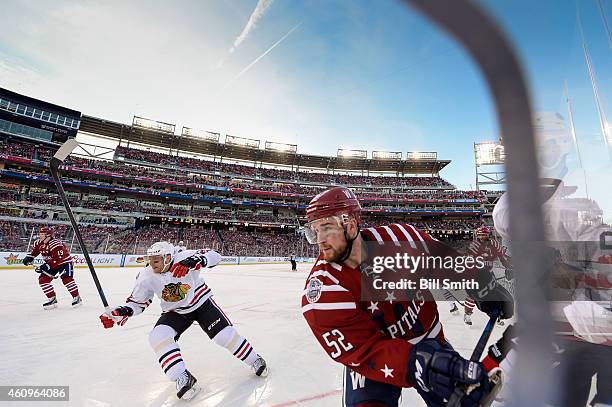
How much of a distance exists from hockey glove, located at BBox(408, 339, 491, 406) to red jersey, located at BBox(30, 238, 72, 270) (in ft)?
31.0

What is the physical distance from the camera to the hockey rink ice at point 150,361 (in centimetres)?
313

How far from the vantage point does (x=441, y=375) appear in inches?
54.0

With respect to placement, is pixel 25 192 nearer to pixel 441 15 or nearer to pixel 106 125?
pixel 106 125

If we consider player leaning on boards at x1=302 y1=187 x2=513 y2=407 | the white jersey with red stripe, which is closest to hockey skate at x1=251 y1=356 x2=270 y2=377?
the white jersey with red stripe

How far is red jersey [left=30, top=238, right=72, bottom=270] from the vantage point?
7777mm

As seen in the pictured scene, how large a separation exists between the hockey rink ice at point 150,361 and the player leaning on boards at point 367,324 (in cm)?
131

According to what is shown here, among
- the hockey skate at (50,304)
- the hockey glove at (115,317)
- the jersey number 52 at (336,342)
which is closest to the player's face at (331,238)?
the jersey number 52 at (336,342)

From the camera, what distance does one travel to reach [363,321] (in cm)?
178

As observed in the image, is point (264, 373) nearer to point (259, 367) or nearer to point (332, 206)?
point (259, 367)

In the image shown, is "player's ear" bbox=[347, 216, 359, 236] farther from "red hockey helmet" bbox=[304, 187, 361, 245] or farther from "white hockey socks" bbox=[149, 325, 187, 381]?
"white hockey socks" bbox=[149, 325, 187, 381]

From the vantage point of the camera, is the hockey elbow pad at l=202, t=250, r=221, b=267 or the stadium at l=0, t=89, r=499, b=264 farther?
the stadium at l=0, t=89, r=499, b=264

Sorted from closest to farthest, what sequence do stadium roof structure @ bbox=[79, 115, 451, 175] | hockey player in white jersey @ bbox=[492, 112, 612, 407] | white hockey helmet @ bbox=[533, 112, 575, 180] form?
white hockey helmet @ bbox=[533, 112, 575, 180]
hockey player in white jersey @ bbox=[492, 112, 612, 407]
stadium roof structure @ bbox=[79, 115, 451, 175]

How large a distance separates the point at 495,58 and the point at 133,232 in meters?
36.6

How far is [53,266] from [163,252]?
6255mm
